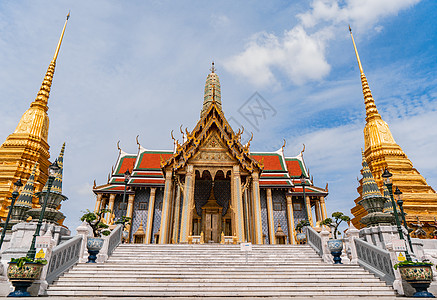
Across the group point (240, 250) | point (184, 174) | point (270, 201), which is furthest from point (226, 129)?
point (240, 250)

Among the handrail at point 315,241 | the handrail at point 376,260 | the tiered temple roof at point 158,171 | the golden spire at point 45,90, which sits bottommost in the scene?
the handrail at point 376,260

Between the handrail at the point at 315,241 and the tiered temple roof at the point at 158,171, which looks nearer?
the handrail at the point at 315,241

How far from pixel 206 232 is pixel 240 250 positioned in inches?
302

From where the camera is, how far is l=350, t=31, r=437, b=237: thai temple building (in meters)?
23.3

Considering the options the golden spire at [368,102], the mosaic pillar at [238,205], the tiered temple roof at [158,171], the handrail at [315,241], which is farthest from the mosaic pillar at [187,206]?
the golden spire at [368,102]

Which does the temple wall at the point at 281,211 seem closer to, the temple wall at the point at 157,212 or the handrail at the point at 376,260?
the temple wall at the point at 157,212

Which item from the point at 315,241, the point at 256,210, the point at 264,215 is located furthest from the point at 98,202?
the point at 315,241

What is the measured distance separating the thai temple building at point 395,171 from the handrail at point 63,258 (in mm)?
19960

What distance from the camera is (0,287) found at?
695 cm

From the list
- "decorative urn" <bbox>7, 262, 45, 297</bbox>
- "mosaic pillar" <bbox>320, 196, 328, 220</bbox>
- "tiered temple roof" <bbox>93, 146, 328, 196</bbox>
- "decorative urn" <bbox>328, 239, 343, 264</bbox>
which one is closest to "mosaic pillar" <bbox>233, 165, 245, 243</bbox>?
"tiered temple roof" <bbox>93, 146, 328, 196</bbox>

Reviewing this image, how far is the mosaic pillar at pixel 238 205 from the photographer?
15.7m

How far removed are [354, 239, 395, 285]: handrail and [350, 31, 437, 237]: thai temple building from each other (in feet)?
41.6

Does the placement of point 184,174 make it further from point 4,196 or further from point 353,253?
point 4,196

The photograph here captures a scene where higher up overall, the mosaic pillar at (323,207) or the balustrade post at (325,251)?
the mosaic pillar at (323,207)
